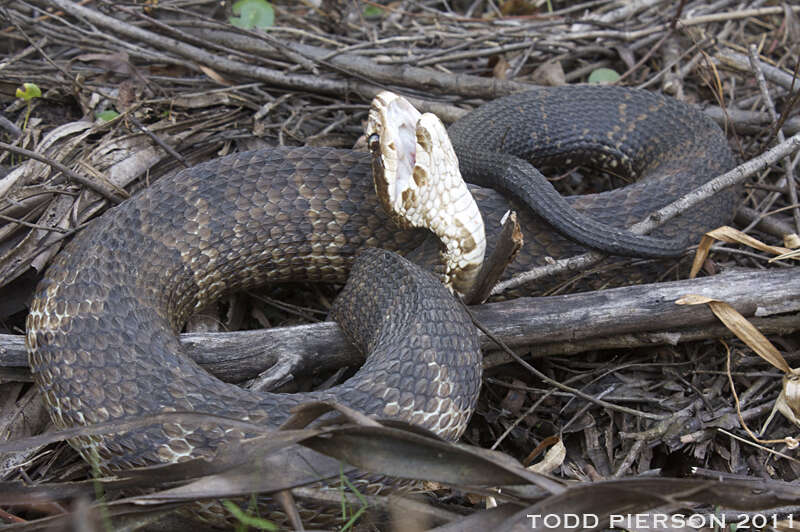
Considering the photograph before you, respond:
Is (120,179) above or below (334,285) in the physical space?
above

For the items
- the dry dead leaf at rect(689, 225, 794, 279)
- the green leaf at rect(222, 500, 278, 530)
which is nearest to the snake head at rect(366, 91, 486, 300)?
the dry dead leaf at rect(689, 225, 794, 279)

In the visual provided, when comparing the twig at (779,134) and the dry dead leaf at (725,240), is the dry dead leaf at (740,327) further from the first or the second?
the twig at (779,134)

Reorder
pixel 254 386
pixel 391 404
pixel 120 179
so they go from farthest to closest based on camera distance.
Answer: pixel 120 179 → pixel 254 386 → pixel 391 404

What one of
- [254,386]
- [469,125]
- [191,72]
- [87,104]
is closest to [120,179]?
[87,104]

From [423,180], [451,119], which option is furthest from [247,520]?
[451,119]

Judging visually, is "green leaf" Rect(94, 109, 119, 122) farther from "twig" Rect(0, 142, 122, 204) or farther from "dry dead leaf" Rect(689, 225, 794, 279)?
"dry dead leaf" Rect(689, 225, 794, 279)

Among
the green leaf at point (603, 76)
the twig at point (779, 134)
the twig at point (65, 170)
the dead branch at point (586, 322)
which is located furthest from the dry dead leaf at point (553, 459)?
the green leaf at point (603, 76)

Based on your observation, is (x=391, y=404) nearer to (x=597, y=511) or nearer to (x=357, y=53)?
(x=597, y=511)

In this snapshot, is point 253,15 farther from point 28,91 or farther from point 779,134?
point 779,134
